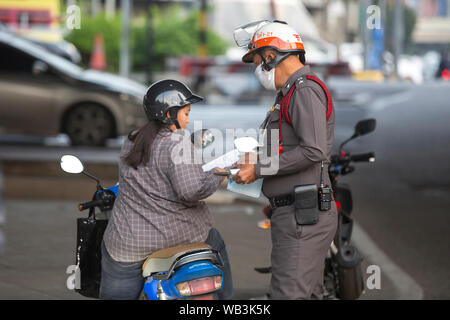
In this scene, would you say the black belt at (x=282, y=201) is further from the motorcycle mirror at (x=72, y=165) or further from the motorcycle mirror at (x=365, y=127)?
the motorcycle mirror at (x=365, y=127)

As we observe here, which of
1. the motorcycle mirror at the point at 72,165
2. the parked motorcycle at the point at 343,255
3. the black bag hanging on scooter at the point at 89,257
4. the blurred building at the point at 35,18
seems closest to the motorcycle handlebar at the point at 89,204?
the black bag hanging on scooter at the point at 89,257

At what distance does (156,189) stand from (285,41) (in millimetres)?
874

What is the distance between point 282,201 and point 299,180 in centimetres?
13

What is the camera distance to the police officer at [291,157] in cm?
413

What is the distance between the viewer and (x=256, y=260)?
746 cm

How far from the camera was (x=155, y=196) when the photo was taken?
4.21m

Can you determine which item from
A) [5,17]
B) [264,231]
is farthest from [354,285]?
[5,17]

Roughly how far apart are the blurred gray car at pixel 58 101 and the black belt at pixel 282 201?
1018 centimetres

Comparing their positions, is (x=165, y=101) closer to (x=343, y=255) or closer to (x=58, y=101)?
(x=343, y=255)

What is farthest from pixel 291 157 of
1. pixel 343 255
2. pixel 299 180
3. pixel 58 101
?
pixel 58 101

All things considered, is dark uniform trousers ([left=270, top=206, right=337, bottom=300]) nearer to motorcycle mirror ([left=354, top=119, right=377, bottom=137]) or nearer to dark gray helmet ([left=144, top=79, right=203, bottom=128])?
dark gray helmet ([left=144, top=79, right=203, bottom=128])

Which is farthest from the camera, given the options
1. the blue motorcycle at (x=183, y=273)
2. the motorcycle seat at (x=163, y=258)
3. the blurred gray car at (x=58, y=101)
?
the blurred gray car at (x=58, y=101)

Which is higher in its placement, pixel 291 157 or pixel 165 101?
pixel 165 101

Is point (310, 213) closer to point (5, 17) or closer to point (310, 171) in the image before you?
point (310, 171)
